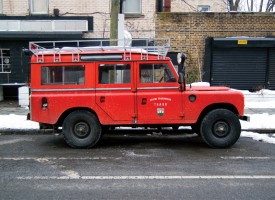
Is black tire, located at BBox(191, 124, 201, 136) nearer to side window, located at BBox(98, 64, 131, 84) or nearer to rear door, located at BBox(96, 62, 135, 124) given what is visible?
rear door, located at BBox(96, 62, 135, 124)

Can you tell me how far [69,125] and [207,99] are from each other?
118 inches

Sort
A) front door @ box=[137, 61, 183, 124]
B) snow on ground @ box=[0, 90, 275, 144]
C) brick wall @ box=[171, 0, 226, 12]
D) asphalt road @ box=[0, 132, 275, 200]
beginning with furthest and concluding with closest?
brick wall @ box=[171, 0, 226, 12]
snow on ground @ box=[0, 90, 275, 144]
front door @ box=[137, 61, 183, 124]
asphalt road @ box=[0, 132, 275, 200]

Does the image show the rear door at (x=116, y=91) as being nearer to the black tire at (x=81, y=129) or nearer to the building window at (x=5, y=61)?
the black tire at (x=81, y=129)

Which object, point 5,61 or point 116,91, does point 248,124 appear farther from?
point 5,61

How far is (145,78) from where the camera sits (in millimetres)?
7508

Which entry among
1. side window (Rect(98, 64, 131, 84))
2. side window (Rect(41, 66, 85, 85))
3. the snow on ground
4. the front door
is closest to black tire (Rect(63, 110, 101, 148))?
side window (Rect(41, 66, 85, 85))

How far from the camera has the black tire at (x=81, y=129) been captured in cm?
752

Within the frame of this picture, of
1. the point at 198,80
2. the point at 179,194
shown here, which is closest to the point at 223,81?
the point at 198,80

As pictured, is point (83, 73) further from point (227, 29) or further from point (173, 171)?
point (227, 29)

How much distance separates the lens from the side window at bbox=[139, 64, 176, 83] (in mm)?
7512

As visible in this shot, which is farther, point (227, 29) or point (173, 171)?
point (227, 29)

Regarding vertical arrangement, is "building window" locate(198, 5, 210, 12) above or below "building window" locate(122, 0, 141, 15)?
above

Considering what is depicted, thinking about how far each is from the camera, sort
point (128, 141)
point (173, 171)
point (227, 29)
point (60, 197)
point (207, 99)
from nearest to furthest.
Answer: point (60, 197) → point (173, 171) → point (207, 99) → point (128, 141) → point (227, 29)

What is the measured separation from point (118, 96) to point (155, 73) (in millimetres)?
943
